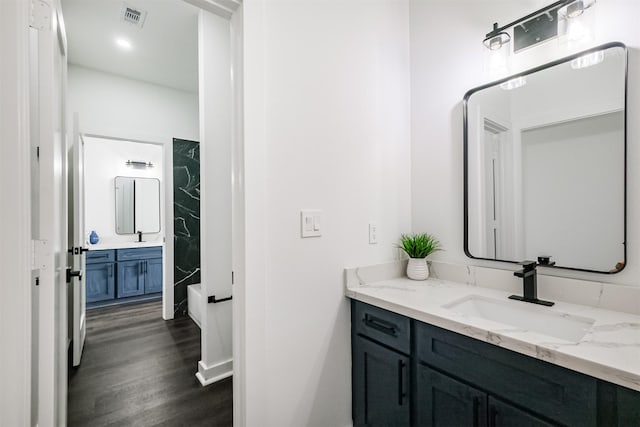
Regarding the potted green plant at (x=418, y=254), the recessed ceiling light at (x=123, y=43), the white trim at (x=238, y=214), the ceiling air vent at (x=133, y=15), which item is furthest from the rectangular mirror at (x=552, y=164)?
the recessed ceiling light at (x=123, y=43)

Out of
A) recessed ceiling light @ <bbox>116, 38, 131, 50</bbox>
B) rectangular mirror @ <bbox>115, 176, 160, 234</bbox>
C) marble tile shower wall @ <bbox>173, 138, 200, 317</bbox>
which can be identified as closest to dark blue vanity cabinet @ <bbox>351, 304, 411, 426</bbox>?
marble tile shower wall @ <bbox>173, 138, 200, 317</bbox>

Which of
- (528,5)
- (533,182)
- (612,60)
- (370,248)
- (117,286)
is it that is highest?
(528,5)

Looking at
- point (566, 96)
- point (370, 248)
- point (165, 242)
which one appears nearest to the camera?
point (566, 96)

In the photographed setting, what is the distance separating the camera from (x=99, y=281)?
4.00 metres

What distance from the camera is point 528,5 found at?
1396mm

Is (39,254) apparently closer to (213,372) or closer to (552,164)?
(213,372)

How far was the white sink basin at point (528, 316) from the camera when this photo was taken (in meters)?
1.09

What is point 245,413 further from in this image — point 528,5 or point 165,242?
point 165,242

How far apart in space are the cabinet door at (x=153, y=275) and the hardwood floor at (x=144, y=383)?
45.5 inches

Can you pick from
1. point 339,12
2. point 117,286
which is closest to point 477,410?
point 339,12

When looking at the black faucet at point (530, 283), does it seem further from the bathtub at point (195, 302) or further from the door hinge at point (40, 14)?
the bathtub at point (195, 302)

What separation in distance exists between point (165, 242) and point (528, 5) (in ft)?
12.3

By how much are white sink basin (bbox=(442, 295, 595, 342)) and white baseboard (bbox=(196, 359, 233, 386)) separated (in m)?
1.80

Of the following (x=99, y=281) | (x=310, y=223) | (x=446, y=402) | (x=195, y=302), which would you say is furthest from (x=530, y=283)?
(x=99, y=281)
